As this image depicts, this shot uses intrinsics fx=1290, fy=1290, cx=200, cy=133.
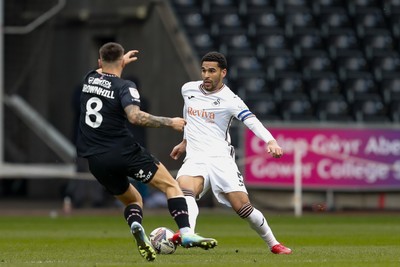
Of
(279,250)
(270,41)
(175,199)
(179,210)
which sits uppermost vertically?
(270,41)

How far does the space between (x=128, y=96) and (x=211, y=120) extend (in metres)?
1.76

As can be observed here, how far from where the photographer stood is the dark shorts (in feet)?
42.0

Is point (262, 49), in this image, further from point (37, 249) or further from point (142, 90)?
point (37, 249)

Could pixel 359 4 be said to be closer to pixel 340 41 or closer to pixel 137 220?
pixel 340 41

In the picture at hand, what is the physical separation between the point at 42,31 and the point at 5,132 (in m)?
2.70

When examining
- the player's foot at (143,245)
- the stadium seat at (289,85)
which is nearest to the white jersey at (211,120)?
the player's foot at (143,245)

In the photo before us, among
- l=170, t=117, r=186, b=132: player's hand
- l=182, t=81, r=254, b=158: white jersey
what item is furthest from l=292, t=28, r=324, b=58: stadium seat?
l=170, t=117, r=186, b=132: player's hand

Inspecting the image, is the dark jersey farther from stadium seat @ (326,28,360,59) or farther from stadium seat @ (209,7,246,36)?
stadium seat @ (326,28,360,59)

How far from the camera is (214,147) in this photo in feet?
46.5

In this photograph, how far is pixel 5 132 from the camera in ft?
106

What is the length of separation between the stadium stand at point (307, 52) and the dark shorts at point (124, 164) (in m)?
16.9

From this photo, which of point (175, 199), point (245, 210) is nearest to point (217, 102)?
point (245, 210)

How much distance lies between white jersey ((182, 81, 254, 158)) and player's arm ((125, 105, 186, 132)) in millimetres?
1634

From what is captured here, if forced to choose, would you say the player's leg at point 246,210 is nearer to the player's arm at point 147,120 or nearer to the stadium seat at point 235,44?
the player's arm at point 147,120
